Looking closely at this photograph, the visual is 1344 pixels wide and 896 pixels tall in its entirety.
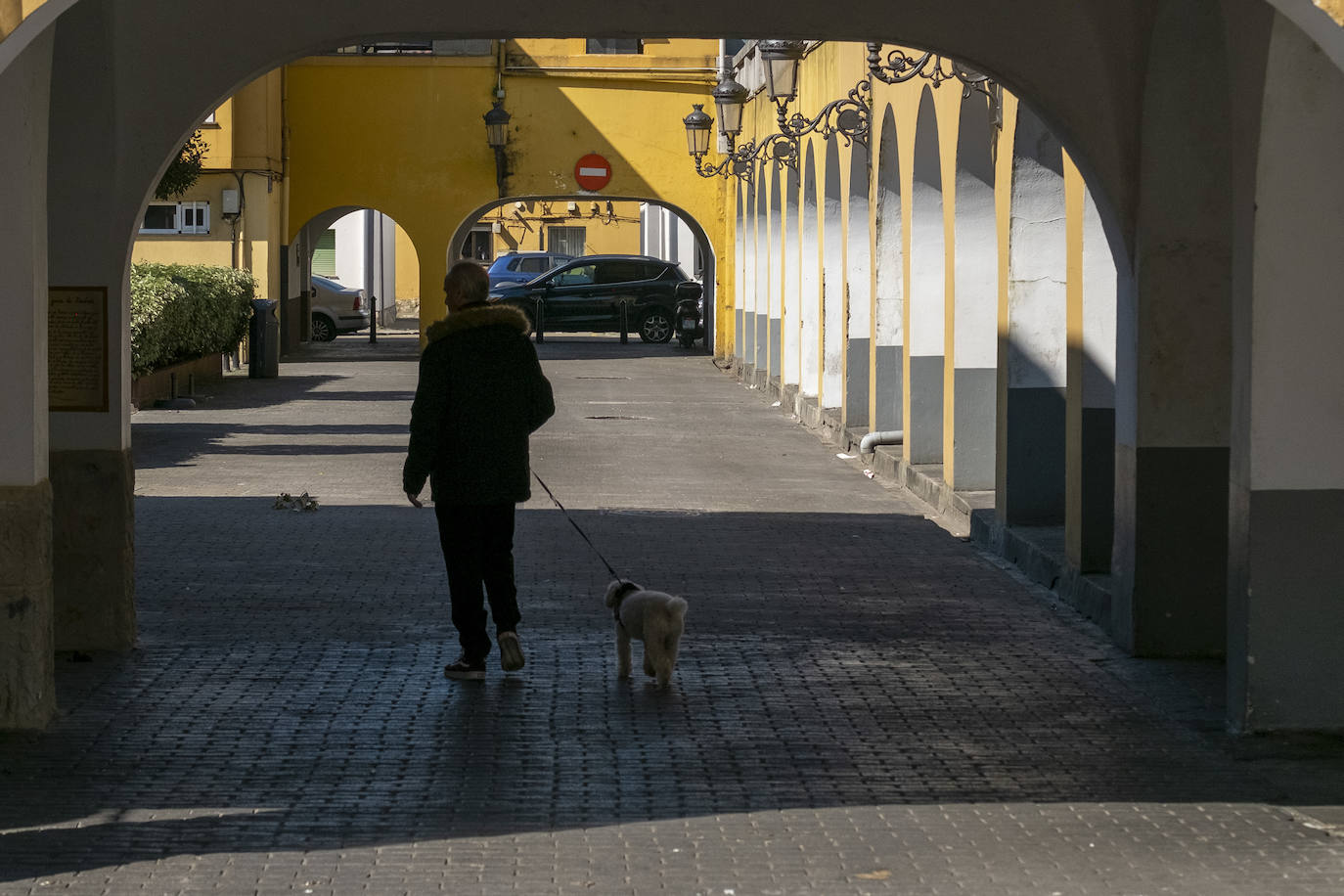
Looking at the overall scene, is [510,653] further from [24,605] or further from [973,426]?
[973,426]

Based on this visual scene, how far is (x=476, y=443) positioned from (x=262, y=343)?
2157cm

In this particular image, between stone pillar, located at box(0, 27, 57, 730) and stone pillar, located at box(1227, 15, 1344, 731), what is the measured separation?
4.20 m

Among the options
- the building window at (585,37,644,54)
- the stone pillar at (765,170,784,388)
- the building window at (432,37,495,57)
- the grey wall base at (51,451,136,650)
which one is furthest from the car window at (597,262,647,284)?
the grey wall base at (51,451,136,650)

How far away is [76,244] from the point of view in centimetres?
834

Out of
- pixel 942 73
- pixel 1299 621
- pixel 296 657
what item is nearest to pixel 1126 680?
pixel 1299 621

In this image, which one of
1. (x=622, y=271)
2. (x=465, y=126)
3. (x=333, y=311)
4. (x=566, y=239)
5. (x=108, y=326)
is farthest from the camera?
(x=566, y=239)

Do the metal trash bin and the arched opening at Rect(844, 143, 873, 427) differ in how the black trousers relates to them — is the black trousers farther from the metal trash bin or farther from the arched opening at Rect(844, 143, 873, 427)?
the metal trash bin

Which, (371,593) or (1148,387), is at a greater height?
(1148,387)

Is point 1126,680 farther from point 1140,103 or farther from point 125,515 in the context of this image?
point 125,515

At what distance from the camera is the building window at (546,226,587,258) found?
67.9 m

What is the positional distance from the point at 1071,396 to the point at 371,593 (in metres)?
3.78

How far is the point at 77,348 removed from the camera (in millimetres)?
8438

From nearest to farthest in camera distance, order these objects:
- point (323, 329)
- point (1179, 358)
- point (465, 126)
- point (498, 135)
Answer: point (1179, 358) → point (498, 135) → point (465, 126) → point (323, 329)

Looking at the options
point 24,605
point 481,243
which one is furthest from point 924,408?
point 481,243
